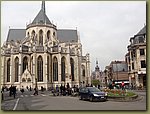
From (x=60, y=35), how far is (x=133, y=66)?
1428 inches

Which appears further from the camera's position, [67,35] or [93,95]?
[67,35]

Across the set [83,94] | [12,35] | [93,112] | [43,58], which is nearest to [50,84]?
[43,58]

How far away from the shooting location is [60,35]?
244ft

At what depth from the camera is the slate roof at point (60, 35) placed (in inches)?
2827

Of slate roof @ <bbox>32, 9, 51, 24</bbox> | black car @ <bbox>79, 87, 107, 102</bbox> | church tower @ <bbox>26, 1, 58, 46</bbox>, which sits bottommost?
black car @ <bbox>79, 87, 107, 102</bbox>

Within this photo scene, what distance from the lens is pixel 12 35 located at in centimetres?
7219

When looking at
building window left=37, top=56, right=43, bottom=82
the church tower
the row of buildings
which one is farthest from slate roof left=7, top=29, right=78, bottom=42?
building window left=37, top=56, right=43, bottom=82

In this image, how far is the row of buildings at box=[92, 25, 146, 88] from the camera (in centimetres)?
2446

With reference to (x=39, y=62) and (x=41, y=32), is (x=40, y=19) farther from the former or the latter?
(x=39, y=62)

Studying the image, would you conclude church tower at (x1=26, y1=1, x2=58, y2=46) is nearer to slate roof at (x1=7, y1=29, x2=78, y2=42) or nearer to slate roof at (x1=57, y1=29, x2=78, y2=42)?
slate roof at (x1=7, y1=29, x2=78, y2=42)

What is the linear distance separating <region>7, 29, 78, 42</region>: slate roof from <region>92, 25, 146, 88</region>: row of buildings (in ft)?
47.9

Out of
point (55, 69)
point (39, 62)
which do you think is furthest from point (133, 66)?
point (39, 62)

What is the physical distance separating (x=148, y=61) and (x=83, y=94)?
9.01 m

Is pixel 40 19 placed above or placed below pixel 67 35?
above
